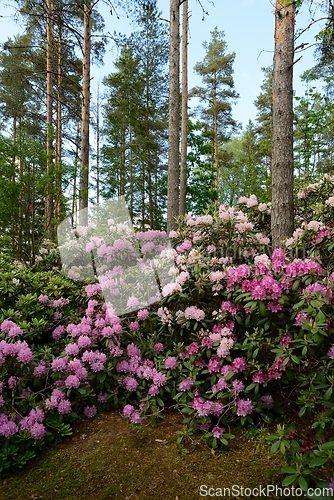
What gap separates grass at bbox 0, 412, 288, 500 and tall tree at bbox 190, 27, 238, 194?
16517 millimetres

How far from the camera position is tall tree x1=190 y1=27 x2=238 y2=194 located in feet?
57.8

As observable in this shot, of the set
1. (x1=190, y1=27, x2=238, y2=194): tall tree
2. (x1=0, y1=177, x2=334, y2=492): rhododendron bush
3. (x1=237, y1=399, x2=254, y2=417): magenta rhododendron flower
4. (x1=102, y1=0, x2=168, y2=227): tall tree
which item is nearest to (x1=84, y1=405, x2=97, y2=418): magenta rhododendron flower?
(x1=0, y1=177, x2=334, y2=492): rhododendron bush

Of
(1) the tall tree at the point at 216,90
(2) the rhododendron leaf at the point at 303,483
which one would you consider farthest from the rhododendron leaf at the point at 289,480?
(1) the tall tree at the point at 216,90

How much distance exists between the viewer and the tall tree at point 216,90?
57.8 ft

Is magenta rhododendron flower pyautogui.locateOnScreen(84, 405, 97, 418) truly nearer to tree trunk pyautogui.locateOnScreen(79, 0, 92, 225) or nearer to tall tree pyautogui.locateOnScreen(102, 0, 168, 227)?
tree trunk pyautogui.locateOnScreen(79, 0, 92, 225)

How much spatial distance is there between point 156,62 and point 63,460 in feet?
44.7

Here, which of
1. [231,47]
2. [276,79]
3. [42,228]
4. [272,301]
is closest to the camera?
[272,301]

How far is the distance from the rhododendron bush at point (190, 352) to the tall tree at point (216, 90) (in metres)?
15.7

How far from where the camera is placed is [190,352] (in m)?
2.44

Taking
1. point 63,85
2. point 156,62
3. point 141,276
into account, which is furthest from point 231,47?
point 141,276

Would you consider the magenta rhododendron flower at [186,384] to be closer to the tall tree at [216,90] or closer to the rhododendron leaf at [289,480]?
the rhododendron leaf at [289,480]

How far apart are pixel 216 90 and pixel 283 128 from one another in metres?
16.3

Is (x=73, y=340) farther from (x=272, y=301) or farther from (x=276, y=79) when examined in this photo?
(x=276, y=79)

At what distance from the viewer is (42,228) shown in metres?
5.80
